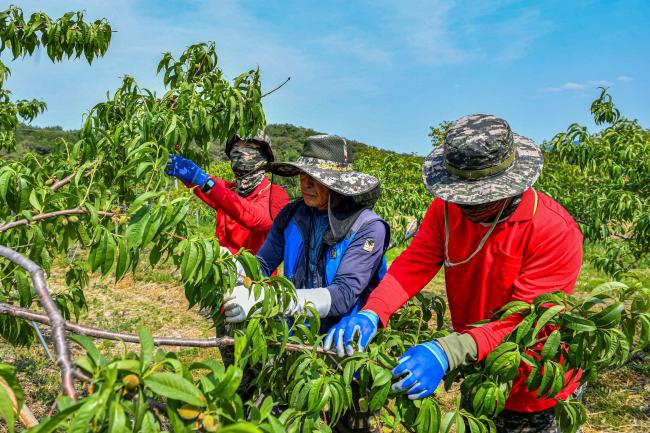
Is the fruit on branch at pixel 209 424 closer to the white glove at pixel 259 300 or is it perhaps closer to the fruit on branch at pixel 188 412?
the fruit on branch at pixel 188 412

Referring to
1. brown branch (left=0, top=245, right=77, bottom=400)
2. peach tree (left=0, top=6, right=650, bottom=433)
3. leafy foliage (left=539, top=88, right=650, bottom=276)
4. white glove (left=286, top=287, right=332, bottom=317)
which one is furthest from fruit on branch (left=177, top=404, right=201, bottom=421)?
leafy foliage (left=539, top=88, right=650, bottom=276)

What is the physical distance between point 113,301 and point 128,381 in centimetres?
723

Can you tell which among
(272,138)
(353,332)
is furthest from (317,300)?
(272,138)

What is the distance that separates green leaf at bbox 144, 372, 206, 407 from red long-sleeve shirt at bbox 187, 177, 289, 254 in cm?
214

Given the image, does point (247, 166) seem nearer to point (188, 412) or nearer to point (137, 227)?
point (137, 227)

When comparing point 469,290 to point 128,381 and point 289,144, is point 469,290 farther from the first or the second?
point 289,144

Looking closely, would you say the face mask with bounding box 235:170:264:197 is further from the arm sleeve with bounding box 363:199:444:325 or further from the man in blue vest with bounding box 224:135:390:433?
the arm sleeve with bounding box 363:199:444:325

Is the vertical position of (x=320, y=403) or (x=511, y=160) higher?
(x=511, y=160)

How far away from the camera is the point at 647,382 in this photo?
469 centimetres

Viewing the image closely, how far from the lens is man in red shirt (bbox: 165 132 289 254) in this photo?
119 inches

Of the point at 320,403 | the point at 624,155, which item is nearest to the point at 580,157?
the point at 624,155

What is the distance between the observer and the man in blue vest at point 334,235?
2.20 m

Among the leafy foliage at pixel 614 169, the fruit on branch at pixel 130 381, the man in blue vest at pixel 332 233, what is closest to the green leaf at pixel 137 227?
the fruit on branch at pixel 130 381

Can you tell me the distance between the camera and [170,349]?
539 cm
